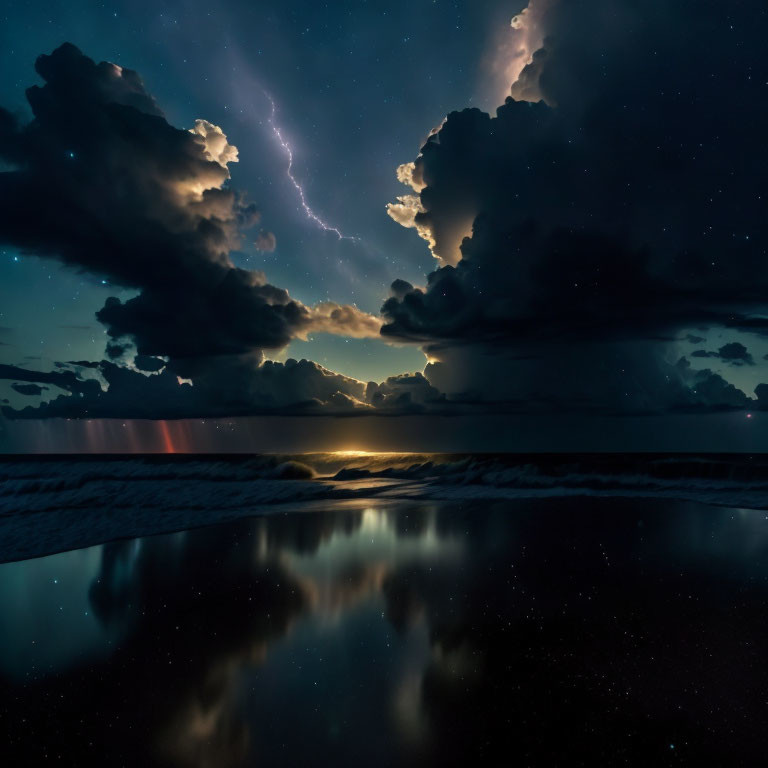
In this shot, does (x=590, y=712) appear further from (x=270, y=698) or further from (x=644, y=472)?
(x=644, y=472)

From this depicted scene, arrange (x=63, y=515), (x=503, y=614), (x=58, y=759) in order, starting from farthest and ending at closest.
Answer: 1. (x=63, y=515)
2. (x=503, y=614)
3. (x=58, y=759)

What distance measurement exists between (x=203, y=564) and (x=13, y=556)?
5.74 metres

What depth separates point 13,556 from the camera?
1154cm

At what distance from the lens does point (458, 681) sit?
5.03 m

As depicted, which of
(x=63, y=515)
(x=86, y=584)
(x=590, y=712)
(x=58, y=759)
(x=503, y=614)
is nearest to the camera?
(x=58, y=759)

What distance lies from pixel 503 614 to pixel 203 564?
269 inches

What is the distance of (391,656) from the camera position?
5637 mm

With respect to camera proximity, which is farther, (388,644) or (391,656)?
(388,644)

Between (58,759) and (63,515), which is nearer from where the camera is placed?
(58,759)

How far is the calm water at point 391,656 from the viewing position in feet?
13.5

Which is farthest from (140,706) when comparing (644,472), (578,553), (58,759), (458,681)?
(644,472)

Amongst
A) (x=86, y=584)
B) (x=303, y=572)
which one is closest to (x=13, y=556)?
(x=86, y=584)

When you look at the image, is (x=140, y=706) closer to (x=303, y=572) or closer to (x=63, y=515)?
(x=303, y=572)

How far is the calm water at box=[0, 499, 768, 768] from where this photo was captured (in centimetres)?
411
